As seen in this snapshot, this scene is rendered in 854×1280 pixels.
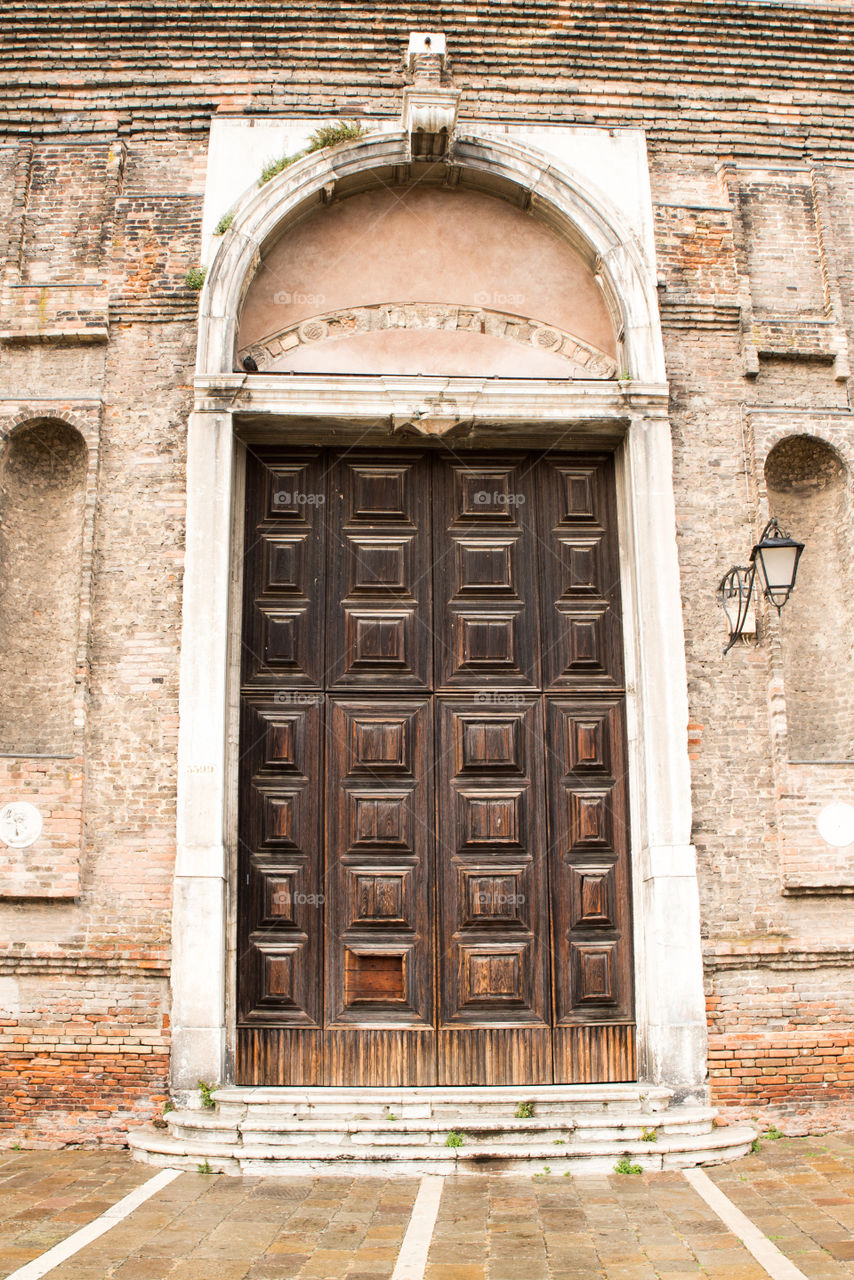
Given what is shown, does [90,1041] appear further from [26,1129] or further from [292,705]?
[292,705]

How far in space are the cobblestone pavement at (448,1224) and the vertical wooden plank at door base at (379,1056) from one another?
110cm

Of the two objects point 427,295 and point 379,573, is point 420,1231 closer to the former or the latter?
point 379,573

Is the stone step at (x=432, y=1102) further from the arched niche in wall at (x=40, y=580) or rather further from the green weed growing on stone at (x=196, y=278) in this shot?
the green weed growing on stone at (x=196, y=278)

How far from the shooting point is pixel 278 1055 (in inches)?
264

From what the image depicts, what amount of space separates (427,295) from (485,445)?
1263mm

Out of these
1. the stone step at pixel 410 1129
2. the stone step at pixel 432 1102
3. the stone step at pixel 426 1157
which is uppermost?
the stone step at pixel 432 1102

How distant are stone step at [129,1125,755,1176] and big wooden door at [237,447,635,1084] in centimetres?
93

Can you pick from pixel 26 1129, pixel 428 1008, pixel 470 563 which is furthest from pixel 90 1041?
pixel 470 563

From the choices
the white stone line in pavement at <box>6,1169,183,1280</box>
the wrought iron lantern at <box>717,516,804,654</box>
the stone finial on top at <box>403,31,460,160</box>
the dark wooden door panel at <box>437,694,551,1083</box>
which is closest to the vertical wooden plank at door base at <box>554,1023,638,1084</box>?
the dark wooden door panel at <box>437,694,551,1083</box>

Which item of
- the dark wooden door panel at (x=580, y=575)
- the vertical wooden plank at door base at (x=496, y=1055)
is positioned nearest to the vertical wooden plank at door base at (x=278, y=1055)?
the vertical wooden plank at door base at (x=496, y=1055)

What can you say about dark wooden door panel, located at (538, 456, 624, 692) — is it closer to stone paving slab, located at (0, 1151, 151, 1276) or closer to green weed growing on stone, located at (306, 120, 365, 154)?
green weed growing on stone, located at (306, 120, 365, 154)

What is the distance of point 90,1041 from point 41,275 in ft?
17.6

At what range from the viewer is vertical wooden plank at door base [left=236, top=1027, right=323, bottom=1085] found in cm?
666

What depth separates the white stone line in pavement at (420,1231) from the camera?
432 cm
